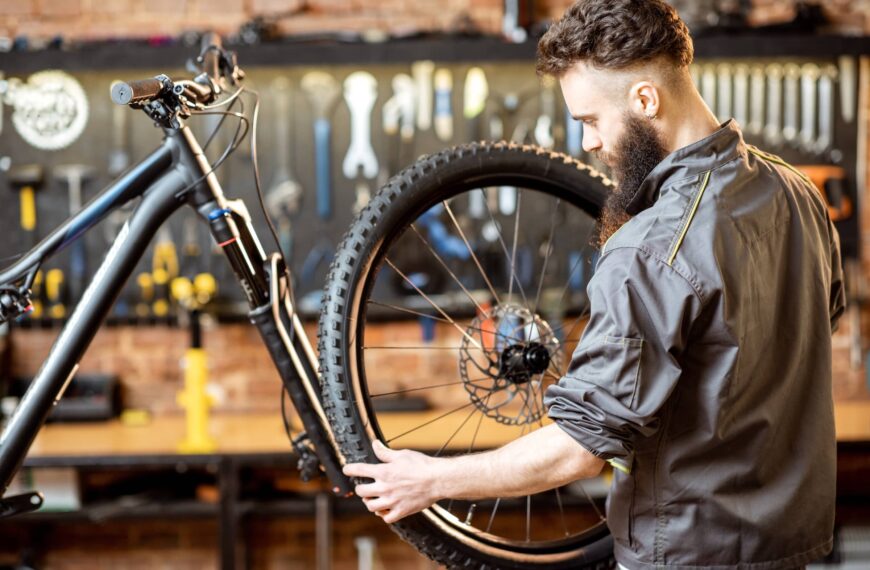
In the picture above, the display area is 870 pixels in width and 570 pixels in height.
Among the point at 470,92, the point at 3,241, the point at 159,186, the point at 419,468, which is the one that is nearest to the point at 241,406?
the point at 3,241

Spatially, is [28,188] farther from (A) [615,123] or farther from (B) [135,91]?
(A) [615,123]

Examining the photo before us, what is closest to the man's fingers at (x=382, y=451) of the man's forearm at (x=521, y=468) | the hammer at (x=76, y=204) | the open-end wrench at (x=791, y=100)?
the man's forearm at (x=521, y=468)

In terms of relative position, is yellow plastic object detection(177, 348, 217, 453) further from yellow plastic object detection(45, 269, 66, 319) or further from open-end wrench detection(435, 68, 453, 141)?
open-end wrench detection(435, 68, 453, 141)

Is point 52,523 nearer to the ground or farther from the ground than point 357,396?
nearer to the ground

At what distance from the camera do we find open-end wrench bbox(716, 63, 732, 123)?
3307mm

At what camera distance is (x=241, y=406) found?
3547 mm

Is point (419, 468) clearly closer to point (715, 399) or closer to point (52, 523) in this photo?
point (715, 399)

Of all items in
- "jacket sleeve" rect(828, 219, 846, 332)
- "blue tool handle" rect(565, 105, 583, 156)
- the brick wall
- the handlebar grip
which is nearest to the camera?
the handlebar grip

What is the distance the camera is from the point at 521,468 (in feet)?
4.16

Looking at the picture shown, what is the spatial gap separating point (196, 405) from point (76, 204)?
97 cm

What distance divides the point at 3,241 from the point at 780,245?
2.95 metres

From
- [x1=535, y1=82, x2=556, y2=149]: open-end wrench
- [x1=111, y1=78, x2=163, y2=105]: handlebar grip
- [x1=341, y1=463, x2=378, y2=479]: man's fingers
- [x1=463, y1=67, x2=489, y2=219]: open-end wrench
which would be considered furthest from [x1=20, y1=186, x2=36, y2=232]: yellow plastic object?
[x1=341, y1=463, x2=378, y2=479]: man's fingers

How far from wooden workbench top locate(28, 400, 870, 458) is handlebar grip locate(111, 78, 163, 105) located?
5.36 ft

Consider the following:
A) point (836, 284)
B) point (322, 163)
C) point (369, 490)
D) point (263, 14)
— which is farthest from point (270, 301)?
point (263, 14)
